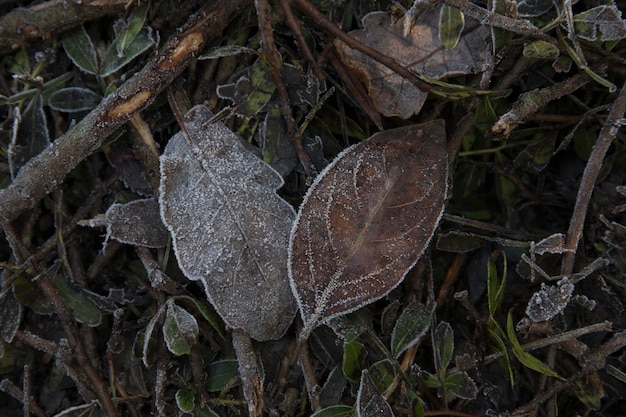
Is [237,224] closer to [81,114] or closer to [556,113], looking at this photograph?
[81,114]

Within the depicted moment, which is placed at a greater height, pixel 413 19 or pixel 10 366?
pixel 413 19

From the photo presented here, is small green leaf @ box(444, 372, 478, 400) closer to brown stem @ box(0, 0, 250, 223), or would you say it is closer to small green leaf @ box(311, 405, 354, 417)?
small green leaf @ box(311, 405, 354, 417)

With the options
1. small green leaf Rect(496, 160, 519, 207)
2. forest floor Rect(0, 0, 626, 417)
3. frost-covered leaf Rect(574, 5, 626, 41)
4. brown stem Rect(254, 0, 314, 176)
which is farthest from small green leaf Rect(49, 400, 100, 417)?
frost-covered leaf Rect(574, 5, 626, 41)

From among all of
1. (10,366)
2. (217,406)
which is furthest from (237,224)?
(10,366)

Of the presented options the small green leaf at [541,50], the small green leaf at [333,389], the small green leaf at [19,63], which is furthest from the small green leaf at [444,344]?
the small green leaf at [19,63]

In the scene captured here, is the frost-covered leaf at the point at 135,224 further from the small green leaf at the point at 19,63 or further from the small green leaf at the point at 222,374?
the small green leaf at the point at 19,63
